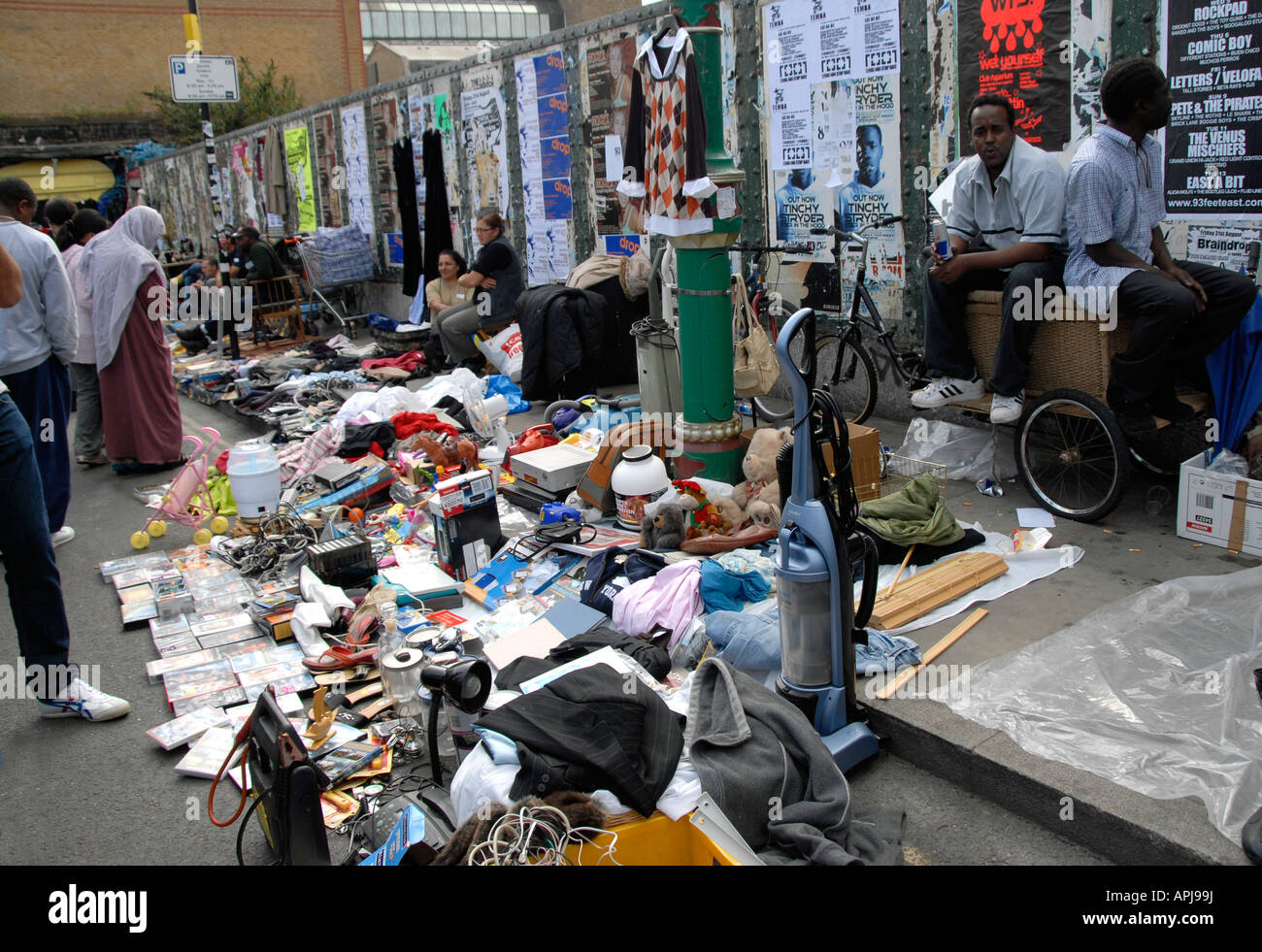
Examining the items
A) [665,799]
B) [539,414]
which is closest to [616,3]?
[539,414]

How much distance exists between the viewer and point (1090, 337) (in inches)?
207

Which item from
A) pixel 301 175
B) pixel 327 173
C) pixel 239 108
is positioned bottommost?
pixel 327 173

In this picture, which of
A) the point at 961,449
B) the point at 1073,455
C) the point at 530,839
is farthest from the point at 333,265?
the point at 530,839

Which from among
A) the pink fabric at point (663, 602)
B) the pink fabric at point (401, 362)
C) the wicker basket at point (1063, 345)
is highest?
the wicker basket at point (1063, 345)

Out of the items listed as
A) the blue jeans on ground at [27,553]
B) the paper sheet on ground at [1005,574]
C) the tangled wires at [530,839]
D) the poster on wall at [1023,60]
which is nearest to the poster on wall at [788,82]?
the poster on wall at [1023,60]

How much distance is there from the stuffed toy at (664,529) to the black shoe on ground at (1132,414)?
7.70ft

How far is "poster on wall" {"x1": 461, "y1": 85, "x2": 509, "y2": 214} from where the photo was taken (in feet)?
40.3

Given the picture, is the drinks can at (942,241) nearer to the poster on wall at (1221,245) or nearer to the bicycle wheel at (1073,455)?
the bicycle wheel at (1073,455)

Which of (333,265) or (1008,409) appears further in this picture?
(333,265)

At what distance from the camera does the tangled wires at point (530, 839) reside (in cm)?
280

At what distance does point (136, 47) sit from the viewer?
34906 millimetres

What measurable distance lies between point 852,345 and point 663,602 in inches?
136

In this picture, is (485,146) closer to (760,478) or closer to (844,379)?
(844,379)

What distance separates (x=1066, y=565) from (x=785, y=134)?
457 cm
